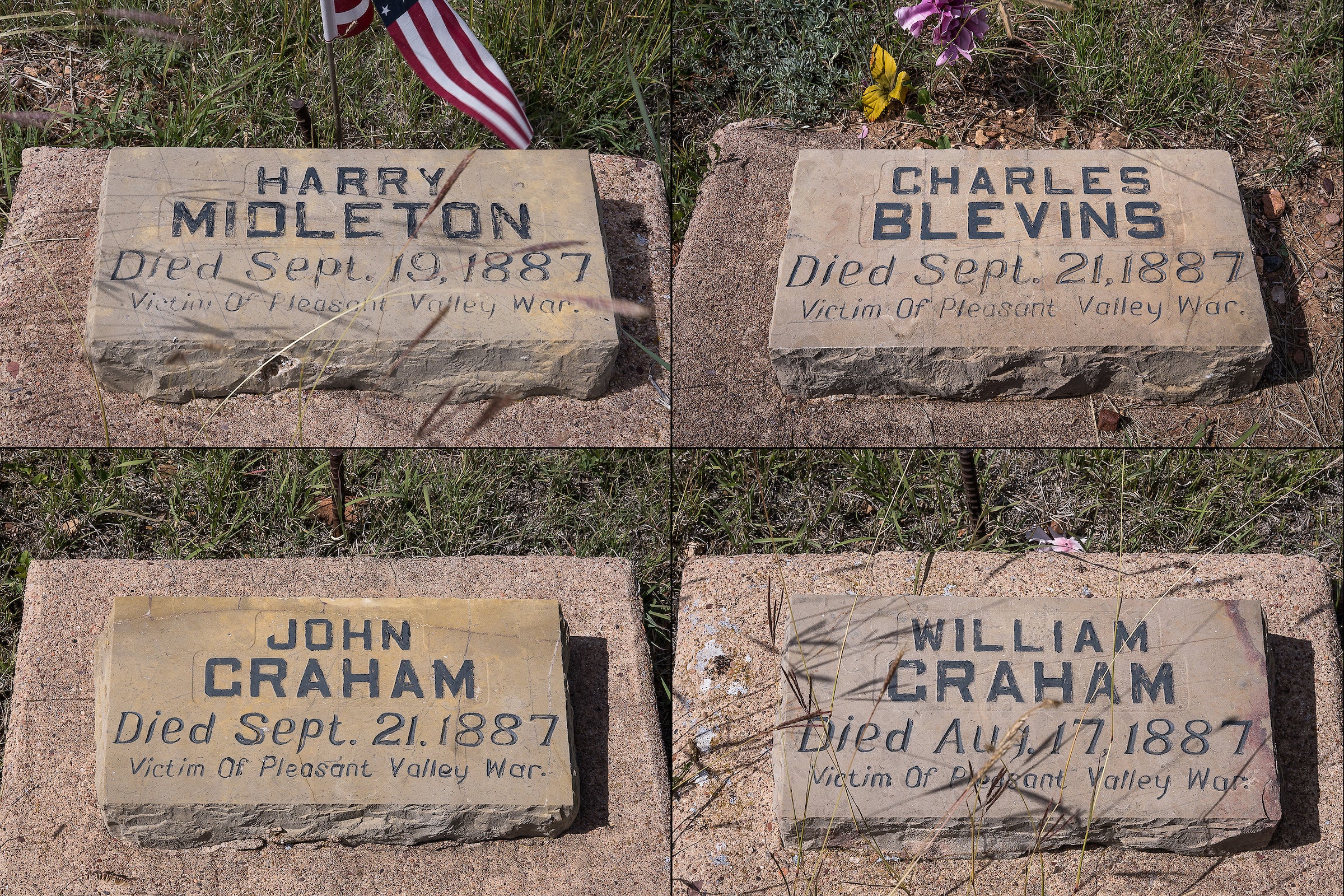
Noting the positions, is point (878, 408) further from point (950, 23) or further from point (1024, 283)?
point (950, 23)

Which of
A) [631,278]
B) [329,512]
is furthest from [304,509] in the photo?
[631,278]

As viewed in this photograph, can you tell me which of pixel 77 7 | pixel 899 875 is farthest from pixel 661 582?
pixel 77 7

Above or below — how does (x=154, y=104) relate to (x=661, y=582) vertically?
above

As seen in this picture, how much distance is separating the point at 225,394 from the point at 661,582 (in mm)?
1471

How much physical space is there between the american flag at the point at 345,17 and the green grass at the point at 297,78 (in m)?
0.50

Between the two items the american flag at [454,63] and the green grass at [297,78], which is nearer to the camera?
the american flag at [454,63]

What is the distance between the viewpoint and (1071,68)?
4188 millimetres

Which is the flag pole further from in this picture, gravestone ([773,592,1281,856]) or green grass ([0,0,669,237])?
gravestone ([773,592,1281,856])

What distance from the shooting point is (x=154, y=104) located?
163 inches

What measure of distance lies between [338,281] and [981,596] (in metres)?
2.09

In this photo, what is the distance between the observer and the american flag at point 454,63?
346cm

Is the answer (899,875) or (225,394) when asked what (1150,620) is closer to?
(899,875)

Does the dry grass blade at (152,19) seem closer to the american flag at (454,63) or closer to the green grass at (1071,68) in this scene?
the american flag at (454,63)

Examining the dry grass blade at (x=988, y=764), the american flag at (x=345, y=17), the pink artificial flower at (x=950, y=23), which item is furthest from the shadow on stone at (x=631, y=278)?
the dry grass blade at (x=988, y=764)
